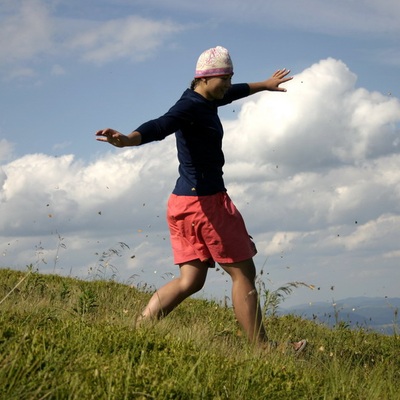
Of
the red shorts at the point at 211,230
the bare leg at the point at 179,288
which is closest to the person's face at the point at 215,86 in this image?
the red shorts at the point at 211,230

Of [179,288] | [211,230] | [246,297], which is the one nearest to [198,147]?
[211,230]

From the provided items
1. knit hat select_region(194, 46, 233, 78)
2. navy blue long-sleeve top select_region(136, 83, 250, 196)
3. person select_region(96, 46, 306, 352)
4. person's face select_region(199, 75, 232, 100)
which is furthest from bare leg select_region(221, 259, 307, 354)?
knit hat select_region(194, 46, 233, 78)

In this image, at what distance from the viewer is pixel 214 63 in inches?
243

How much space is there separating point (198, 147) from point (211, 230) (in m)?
0.76

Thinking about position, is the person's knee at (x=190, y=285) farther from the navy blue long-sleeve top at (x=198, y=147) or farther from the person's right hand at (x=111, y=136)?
the person's right hand at (x=111, y=136)

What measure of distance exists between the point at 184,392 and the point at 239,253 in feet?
7.65

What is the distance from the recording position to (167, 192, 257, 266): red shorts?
20.0 ft

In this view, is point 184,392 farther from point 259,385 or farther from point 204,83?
point 204,83

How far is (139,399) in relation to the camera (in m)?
3.70

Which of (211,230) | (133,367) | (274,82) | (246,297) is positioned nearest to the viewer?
(133,367)

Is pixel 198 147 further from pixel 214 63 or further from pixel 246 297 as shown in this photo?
pixel 246 297

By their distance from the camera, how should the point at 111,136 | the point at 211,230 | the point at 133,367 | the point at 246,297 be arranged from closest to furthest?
the point at 133,367 → the point at 111,136 → the point at 211,230 → the point at 246,297

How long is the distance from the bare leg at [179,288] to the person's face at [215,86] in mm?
1532

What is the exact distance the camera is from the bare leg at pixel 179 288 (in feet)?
20.5
